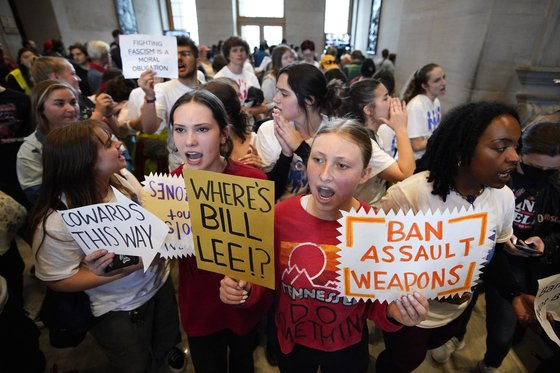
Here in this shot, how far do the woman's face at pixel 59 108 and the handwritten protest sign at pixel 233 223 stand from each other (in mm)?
1621

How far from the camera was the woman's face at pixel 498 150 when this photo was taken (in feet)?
4.01

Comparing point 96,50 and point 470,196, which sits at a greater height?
point 96,50

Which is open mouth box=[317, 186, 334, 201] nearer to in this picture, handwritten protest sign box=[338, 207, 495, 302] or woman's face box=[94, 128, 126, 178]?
handwritten protest sign box=[338, 207, 495, 302]

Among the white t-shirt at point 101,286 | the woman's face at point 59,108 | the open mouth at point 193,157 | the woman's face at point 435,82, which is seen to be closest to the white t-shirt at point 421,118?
the woman's face at point 435,82

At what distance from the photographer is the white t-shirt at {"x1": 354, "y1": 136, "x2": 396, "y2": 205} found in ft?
5.59

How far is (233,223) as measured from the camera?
0.95 metres

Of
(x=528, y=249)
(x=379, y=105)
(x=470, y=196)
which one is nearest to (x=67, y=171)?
(x=470, y=196)

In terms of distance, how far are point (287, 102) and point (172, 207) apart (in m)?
1.10

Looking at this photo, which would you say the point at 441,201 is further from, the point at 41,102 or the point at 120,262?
the point at 41,102

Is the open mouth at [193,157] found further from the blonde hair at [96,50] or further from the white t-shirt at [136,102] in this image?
the blonde hair at [96,50]

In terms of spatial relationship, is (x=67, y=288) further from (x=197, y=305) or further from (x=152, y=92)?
(x=152, y=92)

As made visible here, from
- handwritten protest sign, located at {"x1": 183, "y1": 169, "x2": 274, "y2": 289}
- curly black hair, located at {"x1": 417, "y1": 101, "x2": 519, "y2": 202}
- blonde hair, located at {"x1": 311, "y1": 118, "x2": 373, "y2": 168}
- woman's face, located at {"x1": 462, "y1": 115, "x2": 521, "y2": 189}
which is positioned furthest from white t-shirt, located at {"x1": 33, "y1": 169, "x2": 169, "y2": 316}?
woman's face, located at {"x1": 462, "y1": 115, "x2": 521, "y2": 189}

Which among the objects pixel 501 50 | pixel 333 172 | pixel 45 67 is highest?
pixel 501 50

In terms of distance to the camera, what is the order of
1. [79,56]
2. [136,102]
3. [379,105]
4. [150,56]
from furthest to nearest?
1. [79,56]
2. [136,102]
3. [150,56]
4. [379,105]
